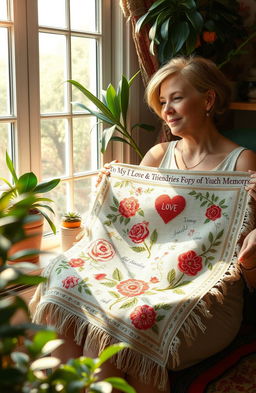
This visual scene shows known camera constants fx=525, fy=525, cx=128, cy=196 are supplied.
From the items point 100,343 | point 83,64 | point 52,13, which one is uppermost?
point 52,13

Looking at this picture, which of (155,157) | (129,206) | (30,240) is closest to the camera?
(129,206)

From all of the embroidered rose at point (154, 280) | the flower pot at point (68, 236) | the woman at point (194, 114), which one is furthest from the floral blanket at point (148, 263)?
the flower pot at point (68, 236)

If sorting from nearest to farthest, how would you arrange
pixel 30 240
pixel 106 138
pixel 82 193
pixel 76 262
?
pixel 76 262 → pixel 30 240 → pixel 106 138 → pixel 82 193

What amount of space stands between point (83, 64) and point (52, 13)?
322mm

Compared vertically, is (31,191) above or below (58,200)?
above

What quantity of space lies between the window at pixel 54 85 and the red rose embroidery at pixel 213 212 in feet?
2.97

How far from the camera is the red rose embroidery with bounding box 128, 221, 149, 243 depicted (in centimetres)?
206

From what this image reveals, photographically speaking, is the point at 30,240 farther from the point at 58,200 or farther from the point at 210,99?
the point at 210,99

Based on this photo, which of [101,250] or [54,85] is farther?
[54,85]

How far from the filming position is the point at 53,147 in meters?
2.59

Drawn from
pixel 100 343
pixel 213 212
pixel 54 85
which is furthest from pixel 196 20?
pixel 100 343

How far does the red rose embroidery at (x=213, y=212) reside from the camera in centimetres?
194

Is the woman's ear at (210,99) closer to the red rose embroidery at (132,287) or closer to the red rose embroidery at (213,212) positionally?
the red rose embroidery at (213,212)

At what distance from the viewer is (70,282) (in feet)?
6.17
